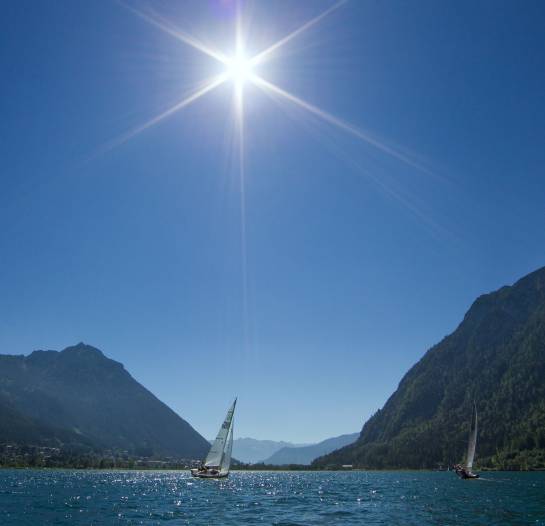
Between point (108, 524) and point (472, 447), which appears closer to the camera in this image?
point (108, 524)

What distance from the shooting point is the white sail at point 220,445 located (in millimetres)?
143500

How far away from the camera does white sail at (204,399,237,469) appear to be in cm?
14350

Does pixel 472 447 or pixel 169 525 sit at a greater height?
pixel 472 447

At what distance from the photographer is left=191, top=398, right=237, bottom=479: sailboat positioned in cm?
14388

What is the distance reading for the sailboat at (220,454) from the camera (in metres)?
144

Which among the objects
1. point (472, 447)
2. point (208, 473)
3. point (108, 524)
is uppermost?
point (472, 447)

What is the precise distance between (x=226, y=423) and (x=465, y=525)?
95.8m

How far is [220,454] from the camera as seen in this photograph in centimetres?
14962

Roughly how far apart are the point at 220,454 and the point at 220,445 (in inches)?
129

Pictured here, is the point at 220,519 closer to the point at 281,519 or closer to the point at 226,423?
the point at 281,519

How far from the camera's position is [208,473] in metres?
153

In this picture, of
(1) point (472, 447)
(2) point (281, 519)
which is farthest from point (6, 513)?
(1) point (472, 447)

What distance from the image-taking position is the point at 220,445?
14838 cm

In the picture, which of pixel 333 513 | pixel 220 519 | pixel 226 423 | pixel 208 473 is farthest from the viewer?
pixel 208 473
